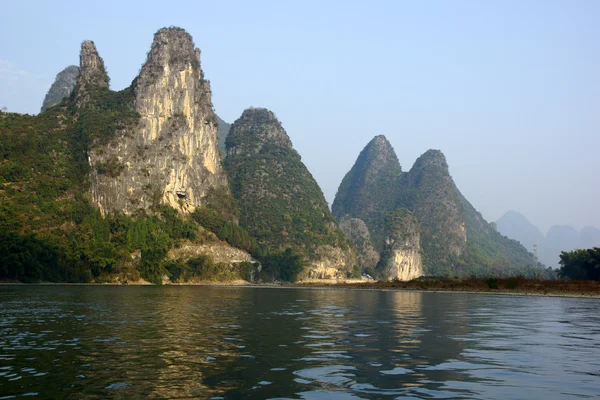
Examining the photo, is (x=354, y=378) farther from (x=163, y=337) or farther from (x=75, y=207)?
(x=75, y=207)

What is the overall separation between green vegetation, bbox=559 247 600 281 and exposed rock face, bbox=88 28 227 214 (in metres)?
98.5

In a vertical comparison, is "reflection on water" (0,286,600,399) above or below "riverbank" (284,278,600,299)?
below

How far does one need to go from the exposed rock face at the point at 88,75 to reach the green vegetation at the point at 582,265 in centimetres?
12514

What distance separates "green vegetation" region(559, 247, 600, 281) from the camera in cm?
10244

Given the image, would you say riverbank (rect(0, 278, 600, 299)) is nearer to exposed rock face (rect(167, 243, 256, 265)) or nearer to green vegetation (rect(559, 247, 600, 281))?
green vegetation (rect(559, 247, 600, 281))

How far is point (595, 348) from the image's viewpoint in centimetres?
Answer: 2303

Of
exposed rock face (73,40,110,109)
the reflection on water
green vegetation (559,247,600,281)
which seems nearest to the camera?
the reflection on water

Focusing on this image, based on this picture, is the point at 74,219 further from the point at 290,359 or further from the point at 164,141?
the point at 290,359

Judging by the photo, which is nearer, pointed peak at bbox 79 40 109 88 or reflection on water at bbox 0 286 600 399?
reflection on water at bbox 0 286 600 399

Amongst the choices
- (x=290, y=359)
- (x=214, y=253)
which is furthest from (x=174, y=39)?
(x=290, y=359)

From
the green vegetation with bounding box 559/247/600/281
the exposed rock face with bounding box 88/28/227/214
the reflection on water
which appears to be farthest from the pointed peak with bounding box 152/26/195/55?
the reflection on water

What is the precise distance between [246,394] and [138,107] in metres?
161

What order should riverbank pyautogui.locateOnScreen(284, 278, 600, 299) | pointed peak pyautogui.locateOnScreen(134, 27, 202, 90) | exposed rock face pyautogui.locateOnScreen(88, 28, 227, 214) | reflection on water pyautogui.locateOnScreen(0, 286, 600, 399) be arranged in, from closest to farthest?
reflection on water pyautogui.locateOnScreen(0, 286, 600, 399)
riverbank pyautogui.locateOnScreen(284, 278, 600, 299)
exposed rock face pyautogui.locateOnScreen(88, 28, 227, 214)
pointed peak pyautogui.locateOnScreen(134, 27, 202, 90)

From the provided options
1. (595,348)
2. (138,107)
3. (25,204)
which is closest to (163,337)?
(595,348)
